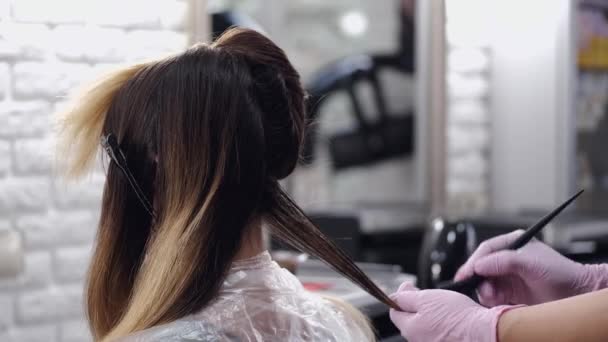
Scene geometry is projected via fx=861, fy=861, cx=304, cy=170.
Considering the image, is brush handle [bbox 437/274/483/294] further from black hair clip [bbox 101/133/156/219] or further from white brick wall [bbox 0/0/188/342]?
white brick wall [bbox 0/0/188/342]

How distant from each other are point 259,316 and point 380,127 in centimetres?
339

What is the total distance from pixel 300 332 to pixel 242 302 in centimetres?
12

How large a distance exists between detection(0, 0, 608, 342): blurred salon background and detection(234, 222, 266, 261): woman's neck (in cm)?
63

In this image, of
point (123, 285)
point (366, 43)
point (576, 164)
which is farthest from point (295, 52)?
point (123, 285)

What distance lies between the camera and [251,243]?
1.49 metres

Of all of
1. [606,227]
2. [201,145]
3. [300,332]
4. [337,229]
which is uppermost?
A: [201,145]

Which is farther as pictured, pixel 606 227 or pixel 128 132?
pixel 606 227

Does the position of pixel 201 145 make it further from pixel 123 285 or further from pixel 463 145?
pixel 463 145

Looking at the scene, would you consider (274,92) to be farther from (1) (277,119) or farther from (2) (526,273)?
(2) (526,273)

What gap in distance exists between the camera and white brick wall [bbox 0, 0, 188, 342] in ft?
8.00

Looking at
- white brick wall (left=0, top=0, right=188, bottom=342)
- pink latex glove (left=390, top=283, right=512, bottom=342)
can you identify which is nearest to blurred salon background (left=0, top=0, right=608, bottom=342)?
white brick wall (left=0, top=0, right=188, bottom=342)

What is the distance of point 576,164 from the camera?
14.3ft

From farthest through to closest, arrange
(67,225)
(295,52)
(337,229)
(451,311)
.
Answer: (295,52)
(337,229)
(67,225)
(451,311)

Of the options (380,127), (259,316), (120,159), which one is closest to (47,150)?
(120,159)
